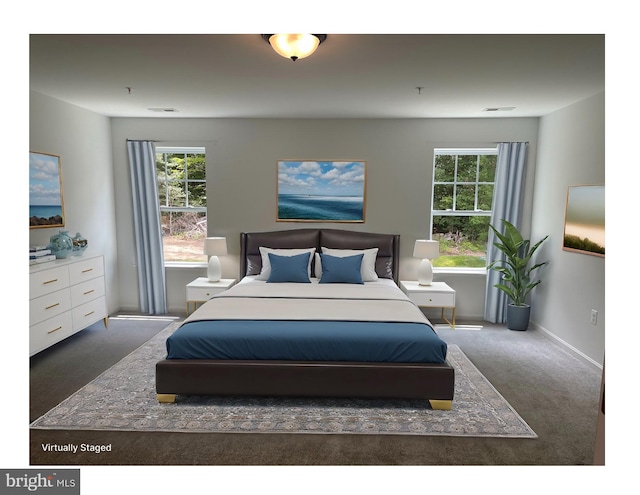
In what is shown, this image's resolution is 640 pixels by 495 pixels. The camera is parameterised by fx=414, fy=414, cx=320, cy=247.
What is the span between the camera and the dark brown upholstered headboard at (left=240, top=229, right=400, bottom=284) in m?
4.93

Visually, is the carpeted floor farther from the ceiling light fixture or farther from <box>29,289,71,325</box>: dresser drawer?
the ceiling light fixture

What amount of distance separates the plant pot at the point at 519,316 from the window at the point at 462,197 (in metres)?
0.78

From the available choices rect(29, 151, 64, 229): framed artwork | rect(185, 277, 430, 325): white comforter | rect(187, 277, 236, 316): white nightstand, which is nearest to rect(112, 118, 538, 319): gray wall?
Result: rect(187, 277, 236, 316): white nightstand

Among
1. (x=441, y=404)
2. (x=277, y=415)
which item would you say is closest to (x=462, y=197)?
(x=441, y=404)

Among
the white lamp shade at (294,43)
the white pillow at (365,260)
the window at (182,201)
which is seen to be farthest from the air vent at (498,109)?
the window at (182,201)

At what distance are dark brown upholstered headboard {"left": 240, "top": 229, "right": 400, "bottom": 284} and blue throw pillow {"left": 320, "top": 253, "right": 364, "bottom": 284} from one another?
48 centimetres

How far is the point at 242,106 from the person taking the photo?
4.35 meters

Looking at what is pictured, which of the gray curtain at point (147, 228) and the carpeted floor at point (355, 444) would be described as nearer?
the carpeted floor at point (355, 444)

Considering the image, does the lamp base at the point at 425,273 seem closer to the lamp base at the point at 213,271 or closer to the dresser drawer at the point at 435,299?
the dresser drawer at the point at 435,299

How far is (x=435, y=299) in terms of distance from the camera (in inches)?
184

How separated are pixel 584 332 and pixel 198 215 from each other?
4.52 m

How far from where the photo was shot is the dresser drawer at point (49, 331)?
11.2ft

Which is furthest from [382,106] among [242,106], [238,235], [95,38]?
[95,38]
